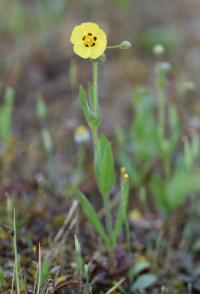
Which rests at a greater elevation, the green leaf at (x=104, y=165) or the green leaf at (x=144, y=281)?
the green leaf at (x=104, y=165)

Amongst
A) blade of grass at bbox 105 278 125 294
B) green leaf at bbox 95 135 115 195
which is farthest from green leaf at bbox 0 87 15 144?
blade of grass at bbox 105 278 125 294

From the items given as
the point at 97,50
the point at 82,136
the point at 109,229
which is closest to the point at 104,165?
the point at 109,229

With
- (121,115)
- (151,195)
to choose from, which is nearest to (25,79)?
(121,115)

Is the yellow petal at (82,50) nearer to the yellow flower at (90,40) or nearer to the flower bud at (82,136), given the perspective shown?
the yellow flower at (90,40)

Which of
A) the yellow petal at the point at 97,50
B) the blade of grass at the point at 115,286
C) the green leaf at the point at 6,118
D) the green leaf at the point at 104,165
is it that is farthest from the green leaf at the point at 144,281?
the green leaf at the point at 6,118

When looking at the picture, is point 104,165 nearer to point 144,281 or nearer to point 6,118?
point 144,281

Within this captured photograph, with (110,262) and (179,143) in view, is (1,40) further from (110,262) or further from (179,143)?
(110,262)
